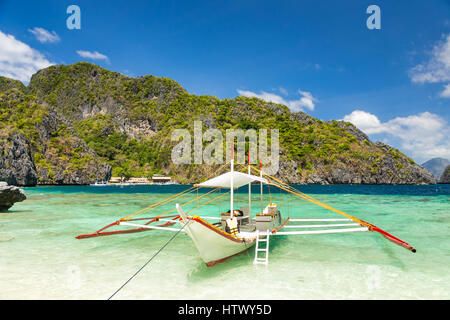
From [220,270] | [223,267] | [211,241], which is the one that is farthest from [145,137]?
[211,241]

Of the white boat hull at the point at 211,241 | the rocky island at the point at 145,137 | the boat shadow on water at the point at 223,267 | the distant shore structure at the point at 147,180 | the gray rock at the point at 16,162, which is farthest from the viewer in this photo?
the distant shore structure at the point at 147,180

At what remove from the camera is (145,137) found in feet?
570

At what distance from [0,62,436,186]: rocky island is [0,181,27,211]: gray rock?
2727 inches

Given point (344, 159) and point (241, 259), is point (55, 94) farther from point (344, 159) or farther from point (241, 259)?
point (241, 259)

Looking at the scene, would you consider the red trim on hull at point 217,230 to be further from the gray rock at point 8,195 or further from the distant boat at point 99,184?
the distant boat at point 99,184

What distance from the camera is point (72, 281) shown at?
746cm

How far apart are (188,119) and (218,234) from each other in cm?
15924

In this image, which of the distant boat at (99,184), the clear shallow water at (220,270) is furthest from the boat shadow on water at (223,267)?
the distant boat at (99,184)

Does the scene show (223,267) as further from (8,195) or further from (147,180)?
(147,180)

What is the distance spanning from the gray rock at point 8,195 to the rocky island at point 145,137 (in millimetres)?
69278

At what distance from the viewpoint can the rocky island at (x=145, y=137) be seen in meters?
96.1

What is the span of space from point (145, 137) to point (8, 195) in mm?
158227

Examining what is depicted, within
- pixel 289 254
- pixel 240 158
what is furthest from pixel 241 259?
pixel 240 158

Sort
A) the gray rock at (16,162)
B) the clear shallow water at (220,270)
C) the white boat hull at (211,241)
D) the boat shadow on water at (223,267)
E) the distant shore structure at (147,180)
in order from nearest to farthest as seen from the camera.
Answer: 1. the clear shallow water at (220,270)
2. the white boat hull at (211,241)
3. the boat shadow on water at (223,267)
4. the gray rock at (16,162)
5. the distant shore structure at (147,180)
